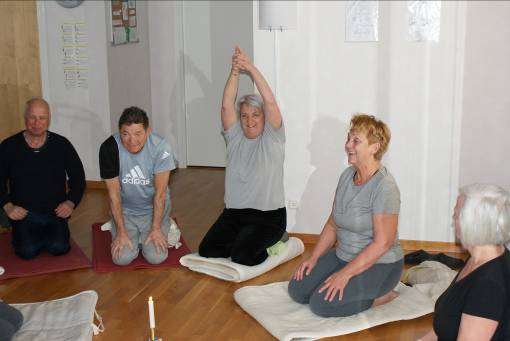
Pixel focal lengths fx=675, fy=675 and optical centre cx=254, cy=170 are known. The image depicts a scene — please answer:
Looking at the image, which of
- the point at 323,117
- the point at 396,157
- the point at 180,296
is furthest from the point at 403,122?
the point at 180,296

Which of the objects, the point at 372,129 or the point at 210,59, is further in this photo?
the point at 210,59

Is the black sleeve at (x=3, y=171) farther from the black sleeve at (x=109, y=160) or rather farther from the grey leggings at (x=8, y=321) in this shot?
the grey leggings at (x=8, y=321)

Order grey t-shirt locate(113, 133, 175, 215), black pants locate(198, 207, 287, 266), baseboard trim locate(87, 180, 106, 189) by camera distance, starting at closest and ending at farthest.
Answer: black pants locate(198, 207, 287, 266)
grey t-shirt locate(113, 133, 175, 215)
baseboard trim locate(87, 180, 106, 189)

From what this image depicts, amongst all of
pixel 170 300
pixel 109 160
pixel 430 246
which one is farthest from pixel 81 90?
pixel 430 246

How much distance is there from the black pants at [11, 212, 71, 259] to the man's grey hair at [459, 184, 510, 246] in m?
2.78

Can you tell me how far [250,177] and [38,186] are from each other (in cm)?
129

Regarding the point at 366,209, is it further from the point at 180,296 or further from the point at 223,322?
the point at 180,296

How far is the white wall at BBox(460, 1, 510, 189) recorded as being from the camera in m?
3.81

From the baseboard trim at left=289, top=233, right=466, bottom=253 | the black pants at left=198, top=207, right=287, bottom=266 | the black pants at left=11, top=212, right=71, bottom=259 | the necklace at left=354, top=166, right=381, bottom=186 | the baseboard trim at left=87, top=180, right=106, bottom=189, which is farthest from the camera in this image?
the baseboard trim at left=87, top=180, right=106, bottom=189

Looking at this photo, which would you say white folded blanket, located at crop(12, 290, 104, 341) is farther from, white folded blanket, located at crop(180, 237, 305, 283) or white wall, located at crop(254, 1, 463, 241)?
white wall, located at crop(254, 1, 463, 241)

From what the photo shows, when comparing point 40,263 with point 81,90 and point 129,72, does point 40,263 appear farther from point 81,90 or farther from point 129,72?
point 129,72

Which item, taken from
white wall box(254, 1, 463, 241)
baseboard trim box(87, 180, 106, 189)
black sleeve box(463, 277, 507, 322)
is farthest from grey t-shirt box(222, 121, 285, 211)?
baseboard trim box(87, 180, 106, 189)

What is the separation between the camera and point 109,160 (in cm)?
382

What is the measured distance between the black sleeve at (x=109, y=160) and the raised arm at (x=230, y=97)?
64 centimetres
